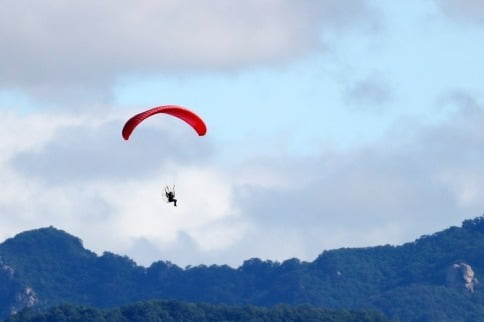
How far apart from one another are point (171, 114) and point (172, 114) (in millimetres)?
378

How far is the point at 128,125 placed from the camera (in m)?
116

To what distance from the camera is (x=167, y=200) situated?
112500 millimetres

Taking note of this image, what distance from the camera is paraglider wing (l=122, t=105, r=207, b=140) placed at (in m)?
116

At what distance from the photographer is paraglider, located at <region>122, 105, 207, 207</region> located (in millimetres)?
115188

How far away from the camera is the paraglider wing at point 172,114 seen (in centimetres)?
11588

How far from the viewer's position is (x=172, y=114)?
388ft

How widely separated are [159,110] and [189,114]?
8.72 ft

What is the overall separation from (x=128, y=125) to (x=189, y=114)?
413 centimetres

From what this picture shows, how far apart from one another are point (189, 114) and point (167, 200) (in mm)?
7728

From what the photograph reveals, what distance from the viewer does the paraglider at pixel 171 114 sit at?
115188 mm

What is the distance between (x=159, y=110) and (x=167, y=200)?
251 inches

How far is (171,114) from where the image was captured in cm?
11800

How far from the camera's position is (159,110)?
116m

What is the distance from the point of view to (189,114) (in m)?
118
